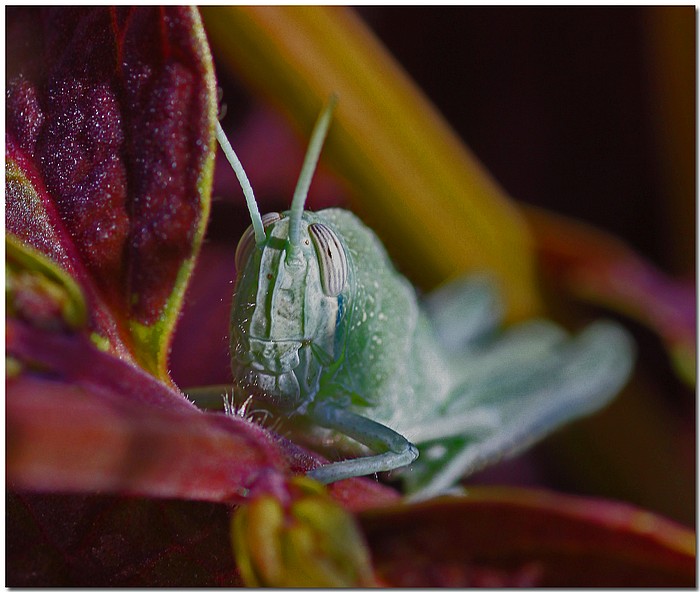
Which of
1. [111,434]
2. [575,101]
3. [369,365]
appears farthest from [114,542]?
[575,101]

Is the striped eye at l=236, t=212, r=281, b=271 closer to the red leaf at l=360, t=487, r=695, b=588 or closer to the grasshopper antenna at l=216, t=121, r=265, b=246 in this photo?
the grasshopper antenna at l=216, t=121, r=265, b=246

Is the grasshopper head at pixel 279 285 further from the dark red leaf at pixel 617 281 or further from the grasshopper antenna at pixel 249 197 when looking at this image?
the dark red leaf at pixel 617 281

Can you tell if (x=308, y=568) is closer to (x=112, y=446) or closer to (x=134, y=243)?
(x=112, y=446)

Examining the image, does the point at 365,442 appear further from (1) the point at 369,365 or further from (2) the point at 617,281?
(2) the point at 617,281

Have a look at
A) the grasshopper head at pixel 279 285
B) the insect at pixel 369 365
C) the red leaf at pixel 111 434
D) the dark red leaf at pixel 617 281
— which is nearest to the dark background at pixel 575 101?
the dark red leaf at pixel 617 281

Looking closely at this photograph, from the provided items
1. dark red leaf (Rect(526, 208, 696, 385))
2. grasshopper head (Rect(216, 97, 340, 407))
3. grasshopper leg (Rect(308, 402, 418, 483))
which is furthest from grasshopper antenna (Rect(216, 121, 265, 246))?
dark red leaf (Rect(526, 208, 696, 385))

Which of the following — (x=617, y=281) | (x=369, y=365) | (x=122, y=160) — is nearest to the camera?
(x=122, y=160)
